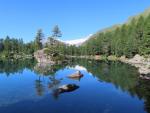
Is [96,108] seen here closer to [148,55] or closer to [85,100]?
[85,100]

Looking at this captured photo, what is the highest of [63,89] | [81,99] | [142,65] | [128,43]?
[128,43]

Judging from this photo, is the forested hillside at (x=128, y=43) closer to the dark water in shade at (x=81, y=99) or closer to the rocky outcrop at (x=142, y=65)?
the rocky outcrop at (x=142, y=65)

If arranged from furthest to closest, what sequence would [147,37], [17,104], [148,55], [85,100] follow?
[148,55]
[147,37]
[85,100]
[17,104]

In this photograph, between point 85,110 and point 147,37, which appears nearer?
point 85,110

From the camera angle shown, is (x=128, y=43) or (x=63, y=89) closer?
(x=63, y=89)

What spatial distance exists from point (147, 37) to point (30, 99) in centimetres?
5879

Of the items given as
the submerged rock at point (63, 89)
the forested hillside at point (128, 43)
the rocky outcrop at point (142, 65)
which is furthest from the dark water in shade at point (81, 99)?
Result: the forested hillside at point (128, 43)

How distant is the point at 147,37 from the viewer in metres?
86.8

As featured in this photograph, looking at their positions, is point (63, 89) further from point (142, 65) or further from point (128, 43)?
point (128, 43)

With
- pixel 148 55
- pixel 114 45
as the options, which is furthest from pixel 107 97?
pixel 114 45

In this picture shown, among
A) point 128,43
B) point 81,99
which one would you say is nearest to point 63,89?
A: point 81,99

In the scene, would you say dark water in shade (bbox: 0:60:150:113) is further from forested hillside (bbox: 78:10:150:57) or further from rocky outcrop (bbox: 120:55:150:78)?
forested hillside (bbox: 78:10:150:57)

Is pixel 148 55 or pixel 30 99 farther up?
pixel 148 55

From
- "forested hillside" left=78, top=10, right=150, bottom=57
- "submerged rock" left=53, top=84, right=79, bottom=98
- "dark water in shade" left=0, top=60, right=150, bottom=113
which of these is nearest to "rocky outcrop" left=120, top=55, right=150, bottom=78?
"forested hillside" left=78, top=10, right=150, bottom=57
